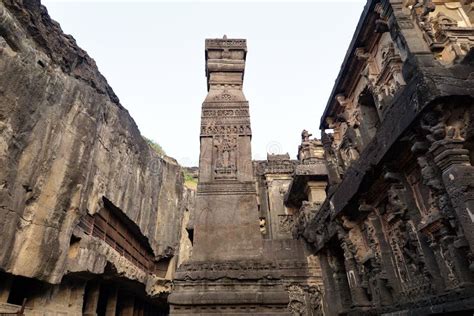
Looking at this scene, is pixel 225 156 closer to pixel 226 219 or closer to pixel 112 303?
pixel 226 219

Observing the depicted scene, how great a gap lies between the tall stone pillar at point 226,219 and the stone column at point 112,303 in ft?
42.8

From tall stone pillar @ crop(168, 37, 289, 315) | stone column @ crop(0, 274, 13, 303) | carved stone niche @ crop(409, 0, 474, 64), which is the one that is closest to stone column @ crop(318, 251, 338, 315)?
tall stone pillar @ crop(168, 37, 289, 315)

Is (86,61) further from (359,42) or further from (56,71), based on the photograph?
(359,42)

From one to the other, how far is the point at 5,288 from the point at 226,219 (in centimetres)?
856

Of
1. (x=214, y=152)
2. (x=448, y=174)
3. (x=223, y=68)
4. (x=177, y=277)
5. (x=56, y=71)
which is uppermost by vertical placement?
(x=56, y=71)

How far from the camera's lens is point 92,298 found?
496 inches

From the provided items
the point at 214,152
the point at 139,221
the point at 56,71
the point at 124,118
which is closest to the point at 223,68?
the point at 214,152

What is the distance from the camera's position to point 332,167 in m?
9.62

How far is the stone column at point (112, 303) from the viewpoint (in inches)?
545

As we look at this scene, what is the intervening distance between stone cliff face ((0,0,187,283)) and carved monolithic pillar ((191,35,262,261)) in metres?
6.19

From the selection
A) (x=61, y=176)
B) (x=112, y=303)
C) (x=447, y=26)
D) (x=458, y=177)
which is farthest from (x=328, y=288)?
(x=112, y=303)

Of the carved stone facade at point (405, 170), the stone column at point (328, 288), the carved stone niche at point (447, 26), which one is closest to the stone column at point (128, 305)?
the stone column at point (328, 288)

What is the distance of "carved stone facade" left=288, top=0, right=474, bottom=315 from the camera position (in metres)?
4.26

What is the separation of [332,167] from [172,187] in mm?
11404
